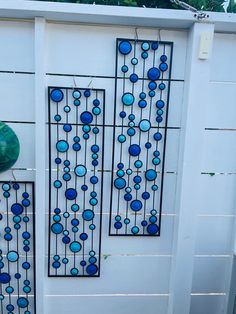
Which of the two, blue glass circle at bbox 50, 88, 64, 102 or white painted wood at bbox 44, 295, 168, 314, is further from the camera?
white painted wood at bbox 44, 295, 168, 314

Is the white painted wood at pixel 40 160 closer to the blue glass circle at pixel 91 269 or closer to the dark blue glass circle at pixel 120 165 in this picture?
the blue glass circle at pixel 91 269

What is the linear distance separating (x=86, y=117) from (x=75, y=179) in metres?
0.30

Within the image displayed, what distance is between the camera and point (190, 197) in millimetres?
1452

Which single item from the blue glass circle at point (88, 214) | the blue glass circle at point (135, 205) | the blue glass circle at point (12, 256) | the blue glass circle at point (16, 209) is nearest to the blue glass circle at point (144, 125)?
the blue glass circle at point (135, 205)

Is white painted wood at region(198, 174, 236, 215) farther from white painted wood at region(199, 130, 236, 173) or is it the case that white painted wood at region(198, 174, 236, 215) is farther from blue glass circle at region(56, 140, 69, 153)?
blue glass circle at region(56, 140, 69, 153)

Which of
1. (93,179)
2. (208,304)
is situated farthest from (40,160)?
(208,304)

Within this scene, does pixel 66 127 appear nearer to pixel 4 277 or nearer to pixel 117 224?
Result: pixel 117 224

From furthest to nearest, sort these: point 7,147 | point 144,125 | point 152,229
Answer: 1. point 152,229
2. point 144,125
3. point 7,147

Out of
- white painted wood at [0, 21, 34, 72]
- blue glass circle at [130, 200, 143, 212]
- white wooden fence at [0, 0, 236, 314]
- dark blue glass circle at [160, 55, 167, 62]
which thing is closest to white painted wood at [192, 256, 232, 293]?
white wooden fence at [0, 0, 236, 314]

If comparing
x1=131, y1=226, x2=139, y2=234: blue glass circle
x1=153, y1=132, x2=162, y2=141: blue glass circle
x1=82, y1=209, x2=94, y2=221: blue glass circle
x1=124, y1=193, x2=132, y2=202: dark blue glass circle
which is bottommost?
x1=131, y1=226, x2=139, y2=234: blue glass circle

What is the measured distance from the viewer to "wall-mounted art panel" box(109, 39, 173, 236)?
4.46 ft

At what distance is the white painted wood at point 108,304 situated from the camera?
1.57 meters

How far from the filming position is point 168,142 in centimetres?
145

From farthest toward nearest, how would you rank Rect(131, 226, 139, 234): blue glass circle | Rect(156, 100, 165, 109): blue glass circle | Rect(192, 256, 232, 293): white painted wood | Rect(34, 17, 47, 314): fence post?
Rect(192, 256, 232, 293): white painted wood, Rect(131, 226, 139, 234): blue glass circle, Rect(156, 100, 165, 109): blue glass circle, Rect(34, 17, 47, 314): fence post
